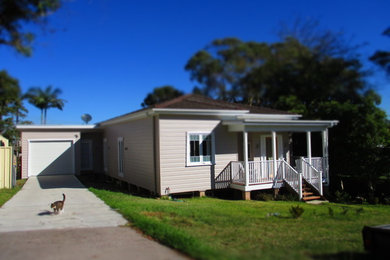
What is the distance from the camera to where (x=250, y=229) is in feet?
22.4

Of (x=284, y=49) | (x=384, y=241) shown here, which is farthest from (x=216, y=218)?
(x=284, y=49)

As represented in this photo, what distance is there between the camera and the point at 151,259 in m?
4.81

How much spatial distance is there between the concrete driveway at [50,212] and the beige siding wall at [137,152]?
202cm

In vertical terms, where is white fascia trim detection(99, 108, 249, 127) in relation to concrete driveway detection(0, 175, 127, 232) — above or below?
above

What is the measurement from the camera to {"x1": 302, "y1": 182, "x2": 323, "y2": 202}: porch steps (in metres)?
12.0

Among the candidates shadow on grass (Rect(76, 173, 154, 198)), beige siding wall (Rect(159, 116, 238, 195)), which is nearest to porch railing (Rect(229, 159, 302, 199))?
beige siding wall (Rect(159, 116, 238, 195))

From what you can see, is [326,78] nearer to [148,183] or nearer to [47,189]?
[148,183]

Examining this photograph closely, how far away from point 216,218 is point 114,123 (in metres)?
9.62

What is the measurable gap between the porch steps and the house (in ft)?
0.65

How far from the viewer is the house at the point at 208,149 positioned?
440 inches

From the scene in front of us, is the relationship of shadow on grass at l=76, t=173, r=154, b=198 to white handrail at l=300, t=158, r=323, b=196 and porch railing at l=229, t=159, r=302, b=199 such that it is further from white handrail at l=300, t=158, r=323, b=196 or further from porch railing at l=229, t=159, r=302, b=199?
white handrail at l=300, t=158, r=323, b=196

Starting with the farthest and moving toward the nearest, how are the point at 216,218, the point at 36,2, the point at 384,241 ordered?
1. the point at 216,218
2. the point at 384,241
3. the point at 36,2

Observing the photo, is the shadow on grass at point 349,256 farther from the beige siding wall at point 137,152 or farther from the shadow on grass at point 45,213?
the beige siding wall at point 137,152

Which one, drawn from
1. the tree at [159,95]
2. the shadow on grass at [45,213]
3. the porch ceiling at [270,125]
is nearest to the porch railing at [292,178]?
the porch ceiling at [270,125]
